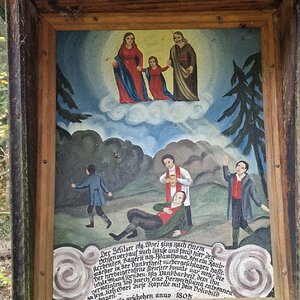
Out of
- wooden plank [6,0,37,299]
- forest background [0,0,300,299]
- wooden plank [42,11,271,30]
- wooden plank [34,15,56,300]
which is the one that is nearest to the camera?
→ wooden plank [6,0,37,299]

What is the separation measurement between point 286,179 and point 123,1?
879mm

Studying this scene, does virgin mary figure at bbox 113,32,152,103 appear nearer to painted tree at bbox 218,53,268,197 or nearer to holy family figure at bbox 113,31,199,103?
holy family figure at bbox 113,31,199,103

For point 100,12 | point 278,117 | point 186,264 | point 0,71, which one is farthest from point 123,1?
point 0,71

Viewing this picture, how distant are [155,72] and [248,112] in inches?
15.3

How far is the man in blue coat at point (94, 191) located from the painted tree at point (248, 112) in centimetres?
50

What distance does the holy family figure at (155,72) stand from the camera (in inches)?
62.4

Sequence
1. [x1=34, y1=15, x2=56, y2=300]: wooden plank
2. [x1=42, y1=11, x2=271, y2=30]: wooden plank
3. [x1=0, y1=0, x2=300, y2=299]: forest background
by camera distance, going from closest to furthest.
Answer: [x1=34, y1=15, x2=56, y2=300]: wooden plank, [x1=42, y1=11, x2=271, y2=30]: wooden plank, [x1=0, y1=0, x2=300, y2=299]: forest background

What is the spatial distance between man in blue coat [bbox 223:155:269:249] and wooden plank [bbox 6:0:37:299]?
71cm

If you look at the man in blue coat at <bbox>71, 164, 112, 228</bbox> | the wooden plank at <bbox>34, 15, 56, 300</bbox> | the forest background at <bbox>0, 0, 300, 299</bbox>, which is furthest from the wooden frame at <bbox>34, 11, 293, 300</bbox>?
the forest background at <bbox>0, 0, 300, 299</bbox>

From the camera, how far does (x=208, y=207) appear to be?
1.53 meters

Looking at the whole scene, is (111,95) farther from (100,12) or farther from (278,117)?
(278,117)

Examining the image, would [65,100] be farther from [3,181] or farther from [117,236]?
[3,181]

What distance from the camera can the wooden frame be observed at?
1.47 metres

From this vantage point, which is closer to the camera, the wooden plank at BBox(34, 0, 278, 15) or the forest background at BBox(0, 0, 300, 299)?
the wooden plank at BBox(34, 0, 278, 15)
